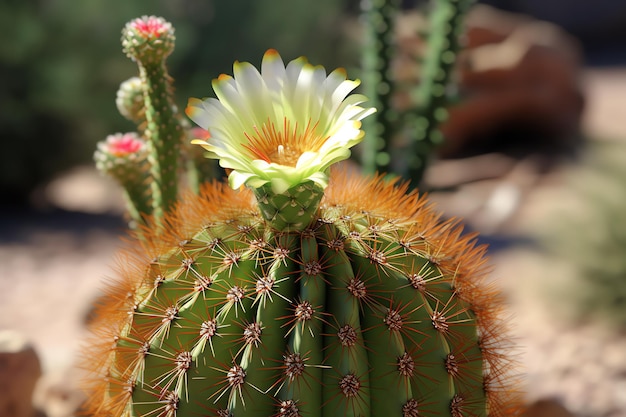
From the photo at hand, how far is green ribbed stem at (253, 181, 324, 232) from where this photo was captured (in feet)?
4.32

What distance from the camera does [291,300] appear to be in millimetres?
1307

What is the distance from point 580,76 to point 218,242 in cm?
653

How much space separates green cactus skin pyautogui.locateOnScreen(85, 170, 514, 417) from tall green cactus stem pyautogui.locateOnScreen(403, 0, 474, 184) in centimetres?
147

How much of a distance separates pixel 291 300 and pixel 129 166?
0.90 metres

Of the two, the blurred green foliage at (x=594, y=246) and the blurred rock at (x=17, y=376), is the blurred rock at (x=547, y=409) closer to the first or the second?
the blurred green foliage at (x=594, y=246)

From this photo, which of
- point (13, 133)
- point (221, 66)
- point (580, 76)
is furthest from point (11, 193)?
point (580, 76)

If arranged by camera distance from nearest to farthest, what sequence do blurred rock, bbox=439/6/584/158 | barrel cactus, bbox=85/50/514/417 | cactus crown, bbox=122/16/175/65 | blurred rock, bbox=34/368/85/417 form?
barrel cactus, bbox=85/50/514/417 < cactus crown, bbox=122/16/175/65 < blurred rock, bbox=34/368/85/417 < blurred rock, bbox=439/6/584/158

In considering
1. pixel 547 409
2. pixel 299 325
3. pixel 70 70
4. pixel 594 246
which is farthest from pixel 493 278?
pixel 70 70

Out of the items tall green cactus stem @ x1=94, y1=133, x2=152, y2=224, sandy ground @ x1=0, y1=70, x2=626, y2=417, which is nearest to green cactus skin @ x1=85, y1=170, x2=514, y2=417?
sandy ground @ x1=0, y1=70, x2=626, y2=417

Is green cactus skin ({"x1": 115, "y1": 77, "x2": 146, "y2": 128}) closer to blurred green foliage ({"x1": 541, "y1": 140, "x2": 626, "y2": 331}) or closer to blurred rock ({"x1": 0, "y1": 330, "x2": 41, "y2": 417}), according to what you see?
blurred rock ({"x1": 0, "y1": 330, "x2": 41, "y2": 417})

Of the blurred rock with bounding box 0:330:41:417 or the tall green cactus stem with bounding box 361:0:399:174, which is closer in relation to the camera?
the blurred rock with bounding box 0:330:41:417

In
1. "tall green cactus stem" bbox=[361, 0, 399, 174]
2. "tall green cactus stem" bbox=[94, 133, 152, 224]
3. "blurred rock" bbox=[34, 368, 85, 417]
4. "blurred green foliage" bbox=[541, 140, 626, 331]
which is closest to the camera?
"tall green cactus stem" bbox=[94, 133, 152, 224]

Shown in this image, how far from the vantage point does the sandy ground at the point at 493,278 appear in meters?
2.78

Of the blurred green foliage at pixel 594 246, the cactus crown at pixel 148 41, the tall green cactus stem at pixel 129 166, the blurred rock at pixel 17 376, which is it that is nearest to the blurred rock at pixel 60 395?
the blurred rock at pixel 17 376
